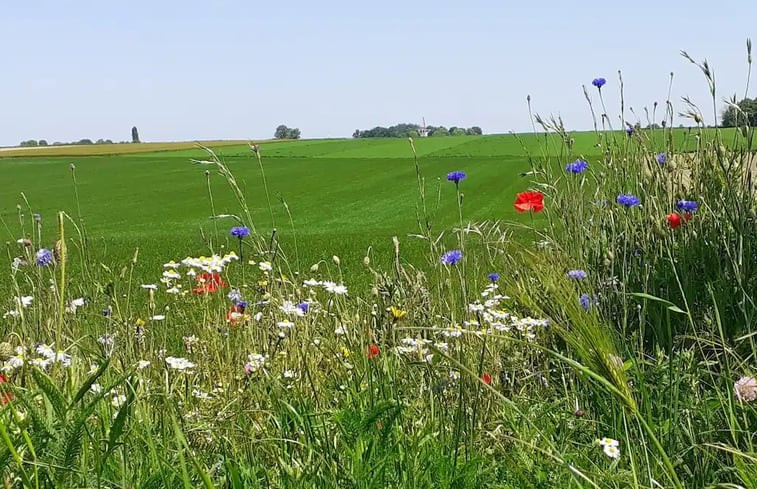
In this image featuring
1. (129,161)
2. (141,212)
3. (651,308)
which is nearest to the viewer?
(651,308)

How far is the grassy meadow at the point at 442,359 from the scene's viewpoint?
4.91 ft

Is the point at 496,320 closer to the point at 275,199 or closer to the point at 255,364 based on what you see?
the point at 255,364

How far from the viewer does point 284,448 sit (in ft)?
5.99

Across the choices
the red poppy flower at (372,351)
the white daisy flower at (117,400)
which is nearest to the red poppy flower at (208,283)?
the white daisy flower at (117,400)

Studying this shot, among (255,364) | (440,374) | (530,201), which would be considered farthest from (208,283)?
(530,201)

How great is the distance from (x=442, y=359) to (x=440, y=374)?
0.72ft

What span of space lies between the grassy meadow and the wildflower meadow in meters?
0.01

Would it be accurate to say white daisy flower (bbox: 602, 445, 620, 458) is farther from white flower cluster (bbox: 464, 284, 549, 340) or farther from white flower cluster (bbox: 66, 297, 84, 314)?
white flower cluster (bbox: 66, 297, 84, 314)

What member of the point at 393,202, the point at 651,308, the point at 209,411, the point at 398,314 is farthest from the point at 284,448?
the point at 393,202

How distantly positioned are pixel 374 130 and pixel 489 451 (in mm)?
82139

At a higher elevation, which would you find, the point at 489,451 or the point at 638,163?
the point at 638,163

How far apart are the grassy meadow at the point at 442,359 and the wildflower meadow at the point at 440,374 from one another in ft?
0.04

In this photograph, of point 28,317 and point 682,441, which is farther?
point 28,317

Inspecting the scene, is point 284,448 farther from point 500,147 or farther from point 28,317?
point 500,147
